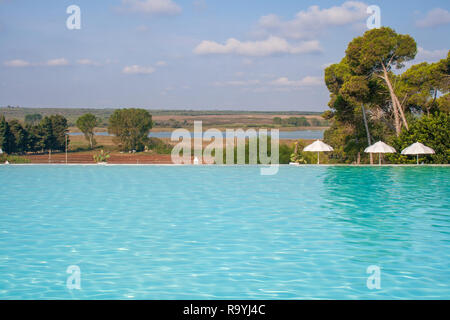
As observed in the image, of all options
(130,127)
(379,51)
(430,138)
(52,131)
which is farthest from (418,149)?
(130,127)

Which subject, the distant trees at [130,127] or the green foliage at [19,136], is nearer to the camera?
the green foliage at [19,136]

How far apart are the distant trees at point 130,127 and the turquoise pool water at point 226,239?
40.0 metres

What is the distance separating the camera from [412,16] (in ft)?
99.9

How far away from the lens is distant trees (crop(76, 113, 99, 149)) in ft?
193

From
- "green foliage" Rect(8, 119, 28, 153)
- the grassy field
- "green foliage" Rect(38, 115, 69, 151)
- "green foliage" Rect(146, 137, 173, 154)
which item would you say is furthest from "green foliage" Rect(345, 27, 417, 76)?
the grassy field

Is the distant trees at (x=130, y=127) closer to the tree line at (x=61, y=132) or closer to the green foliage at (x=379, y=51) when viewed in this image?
the tree line at (x=61, y=132)

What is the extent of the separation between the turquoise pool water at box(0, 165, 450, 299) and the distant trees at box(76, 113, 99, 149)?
44.6m

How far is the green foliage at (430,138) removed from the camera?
2034cm

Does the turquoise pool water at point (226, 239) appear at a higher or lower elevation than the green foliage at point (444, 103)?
lower

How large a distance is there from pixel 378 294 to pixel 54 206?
8.17m

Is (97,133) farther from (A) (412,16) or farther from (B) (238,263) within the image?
(B) (238,263)

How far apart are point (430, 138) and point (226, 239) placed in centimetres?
1545

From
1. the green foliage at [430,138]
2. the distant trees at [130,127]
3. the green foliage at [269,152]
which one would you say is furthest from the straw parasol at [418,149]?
the distant trees at [130,127]
